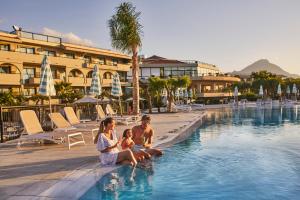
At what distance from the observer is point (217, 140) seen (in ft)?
46.2

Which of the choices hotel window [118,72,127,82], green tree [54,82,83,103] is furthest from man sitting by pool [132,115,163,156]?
hotel window [118,72,127,82]

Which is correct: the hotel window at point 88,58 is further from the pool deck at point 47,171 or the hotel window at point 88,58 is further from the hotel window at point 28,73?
the pool deck at point 47,171

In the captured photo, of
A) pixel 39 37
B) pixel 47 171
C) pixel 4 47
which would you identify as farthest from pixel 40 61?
pixel 47 171

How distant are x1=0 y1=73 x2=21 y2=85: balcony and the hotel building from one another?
29.3 m

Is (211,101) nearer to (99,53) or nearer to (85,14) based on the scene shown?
(99,53)

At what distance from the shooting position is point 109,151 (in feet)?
27.1

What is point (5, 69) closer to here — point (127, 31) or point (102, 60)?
point (127, 31)

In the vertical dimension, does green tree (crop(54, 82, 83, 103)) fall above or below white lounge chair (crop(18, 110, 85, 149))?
above

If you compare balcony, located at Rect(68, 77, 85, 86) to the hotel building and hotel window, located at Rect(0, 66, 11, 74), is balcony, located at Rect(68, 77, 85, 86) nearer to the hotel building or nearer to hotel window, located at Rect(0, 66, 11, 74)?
hotel window, located at Rect(0, 66, 11, 74)

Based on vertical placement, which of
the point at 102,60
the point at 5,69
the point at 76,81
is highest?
the point at 102,60

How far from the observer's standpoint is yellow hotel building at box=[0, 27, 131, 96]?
36250 millimetres

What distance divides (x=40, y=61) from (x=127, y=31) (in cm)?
1737

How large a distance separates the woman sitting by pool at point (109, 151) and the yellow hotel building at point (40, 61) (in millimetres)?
29094

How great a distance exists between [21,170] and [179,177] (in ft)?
11.1
